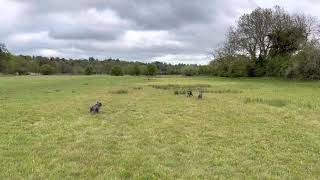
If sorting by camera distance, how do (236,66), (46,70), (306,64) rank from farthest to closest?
1. (46,70)
2. (236,66)
3. (306,64)

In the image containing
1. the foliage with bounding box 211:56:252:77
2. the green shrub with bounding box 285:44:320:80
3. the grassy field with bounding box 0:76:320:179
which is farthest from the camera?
the foliage with bounding box 211:56:252:77

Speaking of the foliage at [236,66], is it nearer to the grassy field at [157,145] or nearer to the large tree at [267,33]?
the large tree at [267,33]

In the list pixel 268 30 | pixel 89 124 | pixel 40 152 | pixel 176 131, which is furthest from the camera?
pixel 268 30

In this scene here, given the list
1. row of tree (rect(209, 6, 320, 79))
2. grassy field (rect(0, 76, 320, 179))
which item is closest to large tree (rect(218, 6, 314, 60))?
row of tree (rect(209, 6, 320, 79))

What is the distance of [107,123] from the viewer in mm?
18703

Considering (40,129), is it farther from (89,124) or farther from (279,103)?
(279,103)

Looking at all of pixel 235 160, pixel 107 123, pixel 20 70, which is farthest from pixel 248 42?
pixel 20 70

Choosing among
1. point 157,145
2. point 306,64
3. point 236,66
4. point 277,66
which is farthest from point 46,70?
point 157,145

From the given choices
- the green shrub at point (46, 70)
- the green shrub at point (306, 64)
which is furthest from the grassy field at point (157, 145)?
the green shrub at point (46, 70)

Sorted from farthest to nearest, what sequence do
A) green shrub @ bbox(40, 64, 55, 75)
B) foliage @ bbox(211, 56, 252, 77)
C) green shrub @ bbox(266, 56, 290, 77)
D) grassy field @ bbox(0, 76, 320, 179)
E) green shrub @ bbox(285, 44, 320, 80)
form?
green shrub @ bbox(40, 64, 55, 75) → foliage @ bbox(211, 56, 252, 77) → green shrub @ bbox(266, 56, 290, 77) → green shrub @ bbox(285, 44, 320, 80) → grassy field @ bbox(0, 76, 320, 179)

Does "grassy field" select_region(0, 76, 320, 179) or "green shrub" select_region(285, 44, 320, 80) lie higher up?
"green shrub" select_region(285, 44, 320, 80)

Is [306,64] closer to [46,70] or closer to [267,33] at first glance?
[267,33]

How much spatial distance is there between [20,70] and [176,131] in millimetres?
141375

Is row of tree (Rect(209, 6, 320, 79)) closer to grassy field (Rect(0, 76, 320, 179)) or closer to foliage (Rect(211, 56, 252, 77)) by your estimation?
foliage (Rect(211, 56, 252, 77))
